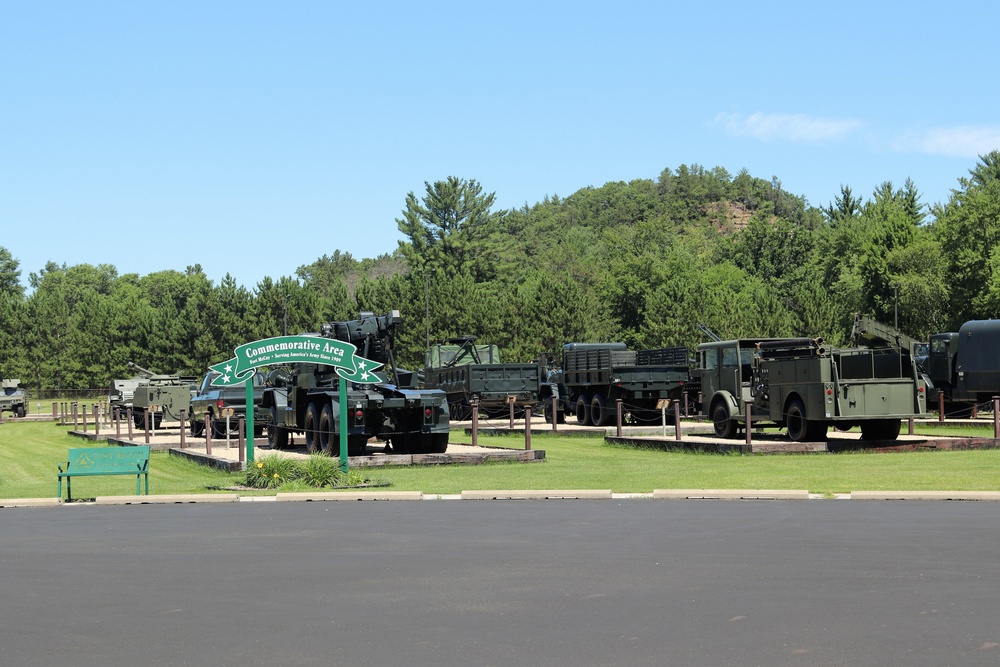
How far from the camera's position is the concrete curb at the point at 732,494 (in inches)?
675

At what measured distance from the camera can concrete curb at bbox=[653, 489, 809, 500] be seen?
1716cm

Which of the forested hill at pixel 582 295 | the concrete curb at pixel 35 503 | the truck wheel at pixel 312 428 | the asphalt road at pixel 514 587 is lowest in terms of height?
the asphalt road at pixel 514 587

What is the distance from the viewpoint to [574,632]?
8.44 metres

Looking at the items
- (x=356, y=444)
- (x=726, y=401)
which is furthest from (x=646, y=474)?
(x=726, y=401)

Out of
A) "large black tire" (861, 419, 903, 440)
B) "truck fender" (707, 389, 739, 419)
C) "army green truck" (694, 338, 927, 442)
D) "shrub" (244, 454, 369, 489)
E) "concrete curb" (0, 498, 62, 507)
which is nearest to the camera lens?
"concrete curb" (0, 498, 62, 507)

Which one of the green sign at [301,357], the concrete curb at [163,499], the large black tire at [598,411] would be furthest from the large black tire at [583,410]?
the concrete curb at [163,499]

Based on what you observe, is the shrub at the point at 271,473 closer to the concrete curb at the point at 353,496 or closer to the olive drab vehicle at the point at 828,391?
the concrete curb at the point at 353,496

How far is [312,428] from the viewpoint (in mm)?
26609

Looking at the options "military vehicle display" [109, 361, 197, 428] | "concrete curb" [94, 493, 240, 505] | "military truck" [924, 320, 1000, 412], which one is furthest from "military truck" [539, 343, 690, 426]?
"concrete curb" [94, 493, 240, 505]

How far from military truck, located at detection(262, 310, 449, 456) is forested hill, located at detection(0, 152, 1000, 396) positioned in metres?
51.7

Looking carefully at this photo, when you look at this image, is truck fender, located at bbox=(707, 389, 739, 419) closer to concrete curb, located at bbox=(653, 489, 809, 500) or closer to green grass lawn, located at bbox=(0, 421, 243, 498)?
green grass lawn, located at bbox=(0, 421, 243, 498)

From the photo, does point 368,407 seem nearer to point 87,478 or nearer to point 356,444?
point 356,444

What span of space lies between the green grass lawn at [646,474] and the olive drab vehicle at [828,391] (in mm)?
1603

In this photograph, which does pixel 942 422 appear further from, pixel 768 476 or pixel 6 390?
pixel 6 390
